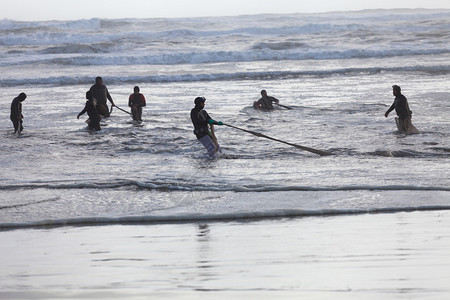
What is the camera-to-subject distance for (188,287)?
5.72 m

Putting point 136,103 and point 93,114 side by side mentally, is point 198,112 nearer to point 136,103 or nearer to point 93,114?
point 93,114

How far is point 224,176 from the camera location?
12.1 m

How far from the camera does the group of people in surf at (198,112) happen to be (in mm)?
13961

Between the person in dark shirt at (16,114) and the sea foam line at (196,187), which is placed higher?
the person in dark shirt at (16,114)

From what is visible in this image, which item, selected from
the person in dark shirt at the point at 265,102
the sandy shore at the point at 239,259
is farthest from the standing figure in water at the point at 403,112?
the sandy shore at the point at 239,259

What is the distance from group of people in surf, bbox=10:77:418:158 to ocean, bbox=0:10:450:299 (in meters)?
0.31

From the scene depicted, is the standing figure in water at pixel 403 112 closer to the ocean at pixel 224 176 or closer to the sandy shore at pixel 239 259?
the ocean at pixel 224 176

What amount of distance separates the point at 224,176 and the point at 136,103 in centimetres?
798

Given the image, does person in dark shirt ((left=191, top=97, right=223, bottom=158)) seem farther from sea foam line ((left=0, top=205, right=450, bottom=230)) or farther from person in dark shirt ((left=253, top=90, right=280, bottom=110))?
person in dark shirt ((left=253, top=90, right=280, bottom=110))

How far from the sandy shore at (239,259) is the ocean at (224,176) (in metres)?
0.03

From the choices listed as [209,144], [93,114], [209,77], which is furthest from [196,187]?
[209,77]

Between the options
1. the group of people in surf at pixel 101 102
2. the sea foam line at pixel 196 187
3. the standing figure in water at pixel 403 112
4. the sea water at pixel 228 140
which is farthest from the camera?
the group of people in surf at pixel 101 102

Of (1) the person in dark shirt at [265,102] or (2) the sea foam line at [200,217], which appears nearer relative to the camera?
(2) the sea foam line at [200,217]

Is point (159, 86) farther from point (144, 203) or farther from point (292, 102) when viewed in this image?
point (144, 203)
